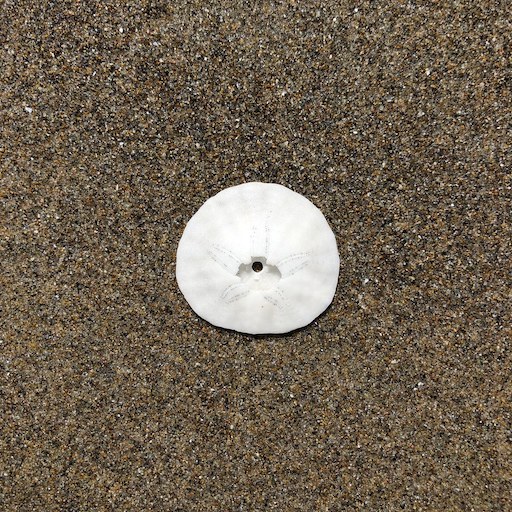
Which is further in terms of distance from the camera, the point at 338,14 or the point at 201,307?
the point at 201,307

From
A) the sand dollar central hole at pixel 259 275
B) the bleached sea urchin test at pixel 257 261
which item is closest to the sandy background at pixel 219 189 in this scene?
the bleached sea urchin test at pixel 257 261

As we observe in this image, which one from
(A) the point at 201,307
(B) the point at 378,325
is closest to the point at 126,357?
(A) the point at 201,307

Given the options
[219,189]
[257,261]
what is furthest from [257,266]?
[219,189]

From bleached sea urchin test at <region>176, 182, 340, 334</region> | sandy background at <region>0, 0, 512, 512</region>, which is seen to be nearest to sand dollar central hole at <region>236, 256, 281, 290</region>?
bleached sea urchin test at <region>176, 182, 340, 334</region>

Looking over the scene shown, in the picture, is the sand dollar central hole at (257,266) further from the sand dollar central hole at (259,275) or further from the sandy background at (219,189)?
the sandy background at (219,189)

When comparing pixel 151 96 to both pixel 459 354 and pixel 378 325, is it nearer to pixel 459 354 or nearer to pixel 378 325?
pixel 378 325
